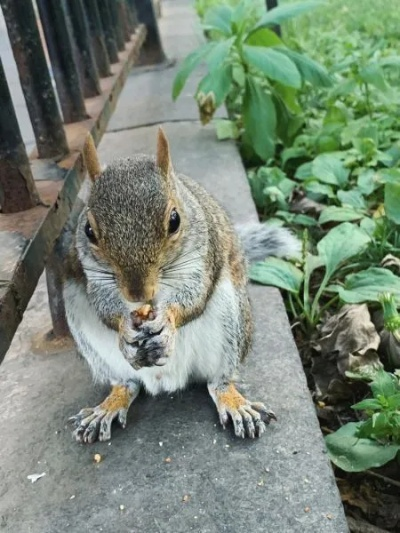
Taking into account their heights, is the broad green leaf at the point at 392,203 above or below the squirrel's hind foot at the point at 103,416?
above

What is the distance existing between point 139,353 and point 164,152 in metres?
0.38

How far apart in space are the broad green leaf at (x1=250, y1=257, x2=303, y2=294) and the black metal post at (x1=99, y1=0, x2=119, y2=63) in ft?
4.88

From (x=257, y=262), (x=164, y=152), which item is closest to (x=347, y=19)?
(x=257, y=262)

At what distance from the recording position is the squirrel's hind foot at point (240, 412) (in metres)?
1.46

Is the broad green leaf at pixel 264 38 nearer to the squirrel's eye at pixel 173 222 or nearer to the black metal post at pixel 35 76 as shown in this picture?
the black metal post at pixel 35 76

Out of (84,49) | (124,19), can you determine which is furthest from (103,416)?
(124,19)

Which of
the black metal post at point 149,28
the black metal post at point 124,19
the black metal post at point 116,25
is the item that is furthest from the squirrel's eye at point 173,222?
the black metal post at point 149,28

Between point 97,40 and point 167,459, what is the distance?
1926mm

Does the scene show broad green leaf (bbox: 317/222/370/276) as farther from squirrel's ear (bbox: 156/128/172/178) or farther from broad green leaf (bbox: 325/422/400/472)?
squirrel's ear (bbox: 156/128/172/178)

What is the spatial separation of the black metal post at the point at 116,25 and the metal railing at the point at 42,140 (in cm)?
→ 51

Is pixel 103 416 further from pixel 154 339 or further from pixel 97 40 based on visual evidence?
pixel 97 40

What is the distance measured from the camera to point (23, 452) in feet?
4.94

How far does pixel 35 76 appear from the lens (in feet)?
6.02

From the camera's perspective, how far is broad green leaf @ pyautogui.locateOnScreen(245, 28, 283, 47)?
2779 mm
